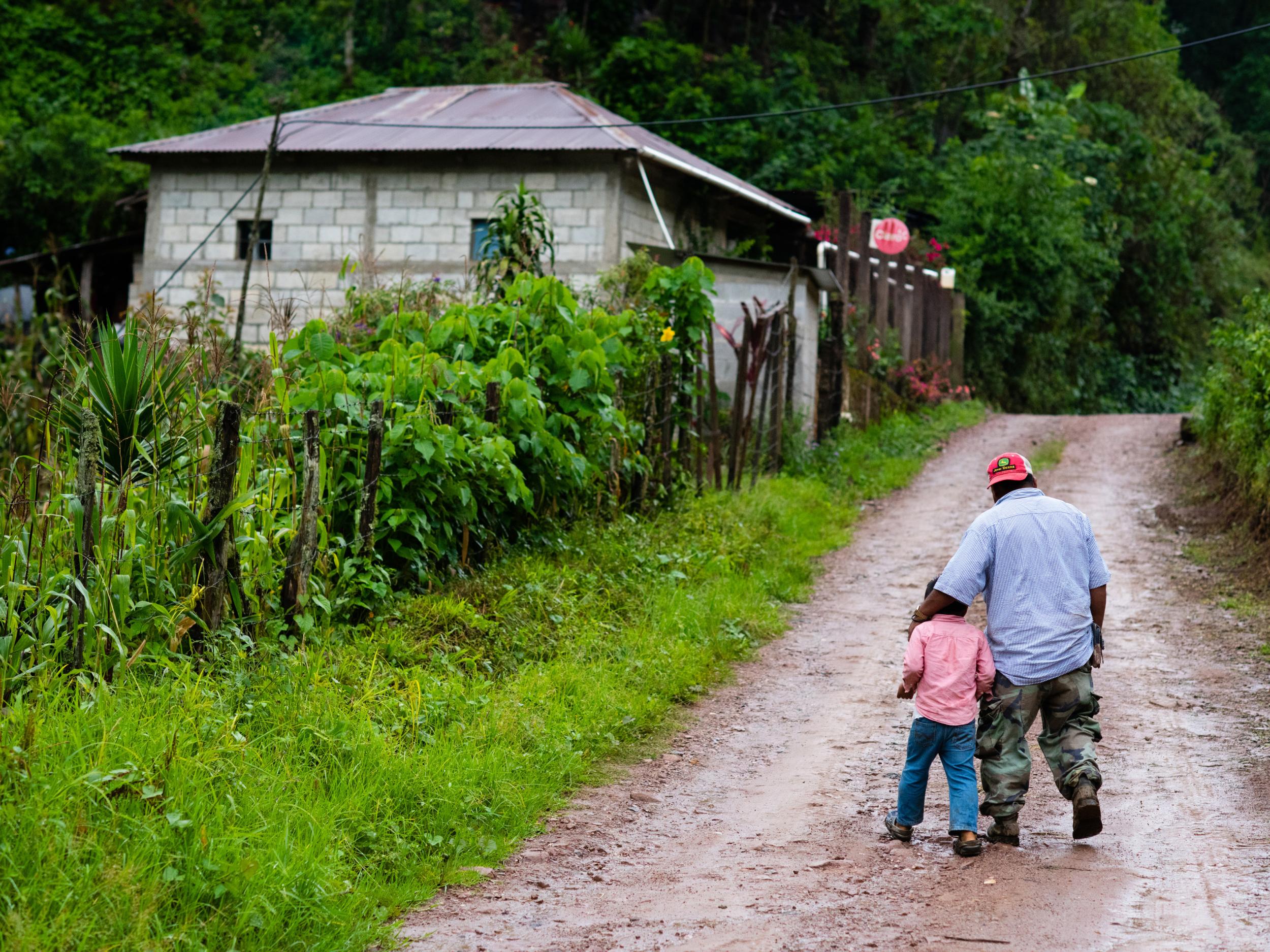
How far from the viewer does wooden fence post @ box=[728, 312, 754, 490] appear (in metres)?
12.1

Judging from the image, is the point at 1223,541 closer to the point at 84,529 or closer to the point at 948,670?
the point at 948,670

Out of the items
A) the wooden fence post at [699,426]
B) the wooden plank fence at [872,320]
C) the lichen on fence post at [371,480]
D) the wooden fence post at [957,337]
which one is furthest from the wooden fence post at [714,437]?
the wooden fence post at [957,337]

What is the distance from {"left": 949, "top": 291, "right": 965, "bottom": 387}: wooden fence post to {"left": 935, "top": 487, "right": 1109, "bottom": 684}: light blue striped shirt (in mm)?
16871

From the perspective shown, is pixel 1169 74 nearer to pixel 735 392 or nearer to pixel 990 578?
pixel 735 392

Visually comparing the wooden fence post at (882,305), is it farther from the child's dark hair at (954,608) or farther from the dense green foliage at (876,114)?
the child's dark hair at (954,608)

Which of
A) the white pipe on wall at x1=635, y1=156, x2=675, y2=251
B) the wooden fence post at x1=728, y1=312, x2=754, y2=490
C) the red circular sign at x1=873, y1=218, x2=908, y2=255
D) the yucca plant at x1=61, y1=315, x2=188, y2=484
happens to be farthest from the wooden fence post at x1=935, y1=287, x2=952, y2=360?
the yucca plant at x1=61, y1=315, x2=188, y2=484

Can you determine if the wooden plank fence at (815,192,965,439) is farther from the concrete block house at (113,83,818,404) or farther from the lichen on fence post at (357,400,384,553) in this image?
the lichen on fence post at (357,400,384,553)

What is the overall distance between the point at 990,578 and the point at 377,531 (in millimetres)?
3451

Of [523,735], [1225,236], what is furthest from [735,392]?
[1225,236]

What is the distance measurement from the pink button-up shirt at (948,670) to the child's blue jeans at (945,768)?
5 centimetres

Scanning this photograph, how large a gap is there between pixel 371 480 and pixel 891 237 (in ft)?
46.5

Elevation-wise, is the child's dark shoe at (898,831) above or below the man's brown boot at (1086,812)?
below

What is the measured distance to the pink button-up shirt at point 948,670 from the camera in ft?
16.7

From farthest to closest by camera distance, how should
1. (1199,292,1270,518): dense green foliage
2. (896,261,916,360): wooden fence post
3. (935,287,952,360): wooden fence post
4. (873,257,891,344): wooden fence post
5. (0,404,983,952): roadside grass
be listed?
(935,287,952,360): wooden fence post < (896,261,916,360): wooden fence post < (873,257,891,344): wooden fence post < (1199,292,1270,518): dense green foliage < (0,404,983,952): roadside grass
